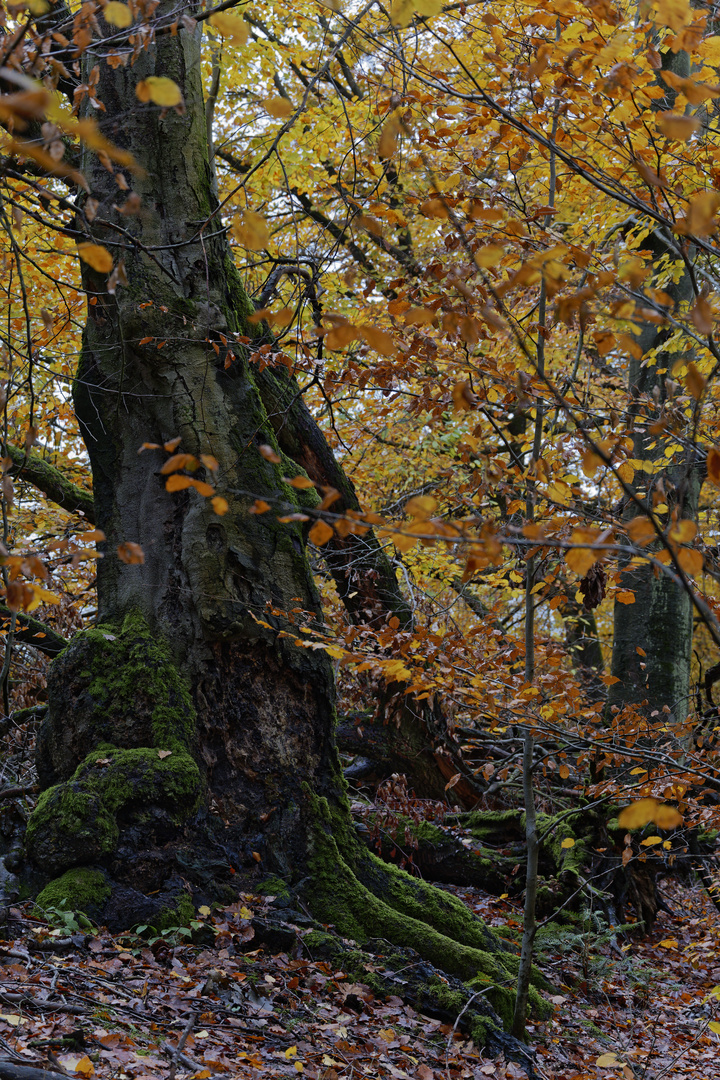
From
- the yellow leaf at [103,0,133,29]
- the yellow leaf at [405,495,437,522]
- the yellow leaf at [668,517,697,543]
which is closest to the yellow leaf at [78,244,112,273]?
the yellow leaf at [103,0,133,29]

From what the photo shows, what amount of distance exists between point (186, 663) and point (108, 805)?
884 millimetres

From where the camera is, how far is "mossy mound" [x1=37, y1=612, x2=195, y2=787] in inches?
169

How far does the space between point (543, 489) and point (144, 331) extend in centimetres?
259

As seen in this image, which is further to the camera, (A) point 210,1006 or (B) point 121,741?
(B) point 121,741

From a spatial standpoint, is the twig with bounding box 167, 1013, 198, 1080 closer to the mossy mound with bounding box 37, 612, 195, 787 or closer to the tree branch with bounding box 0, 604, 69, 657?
the mossy mound with bounding box 37, 612, 195, 787

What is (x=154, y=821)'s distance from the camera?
13.1ft

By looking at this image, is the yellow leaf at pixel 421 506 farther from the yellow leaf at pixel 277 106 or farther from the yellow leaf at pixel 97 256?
the yellow leaf at pixel 277 106

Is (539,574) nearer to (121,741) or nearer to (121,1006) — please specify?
(121,741)

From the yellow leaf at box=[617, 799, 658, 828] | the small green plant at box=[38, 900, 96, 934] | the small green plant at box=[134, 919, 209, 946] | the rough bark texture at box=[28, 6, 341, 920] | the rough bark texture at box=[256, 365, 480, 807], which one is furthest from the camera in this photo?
the rough bark texture at box=[256, 365, 480, 807]

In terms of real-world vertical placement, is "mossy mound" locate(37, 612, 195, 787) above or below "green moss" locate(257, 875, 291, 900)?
above

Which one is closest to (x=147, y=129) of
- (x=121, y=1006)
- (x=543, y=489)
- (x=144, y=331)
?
(x=144, y=331)

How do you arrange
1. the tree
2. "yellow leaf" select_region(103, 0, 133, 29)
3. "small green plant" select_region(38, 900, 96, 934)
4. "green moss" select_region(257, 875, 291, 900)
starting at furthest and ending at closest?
1. "green moss" select_region(257, 875, 291, 900)
2. the tree
3. "small green plant" select_region(38, 900, 96, 934)
4. "yellow leaf" select_region(103, 0, 133, 29)

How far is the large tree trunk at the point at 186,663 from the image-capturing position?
398 cm

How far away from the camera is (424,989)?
403 centimetres
